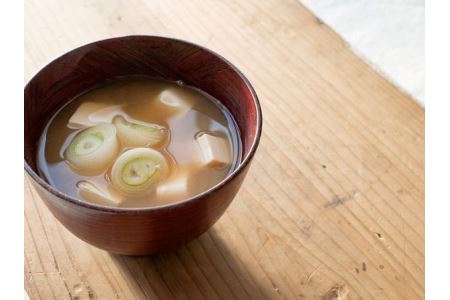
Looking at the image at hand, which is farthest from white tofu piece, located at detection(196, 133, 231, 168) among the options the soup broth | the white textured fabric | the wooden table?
the white textured fabric

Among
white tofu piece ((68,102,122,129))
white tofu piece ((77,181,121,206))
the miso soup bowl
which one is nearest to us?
the miso soup bowl

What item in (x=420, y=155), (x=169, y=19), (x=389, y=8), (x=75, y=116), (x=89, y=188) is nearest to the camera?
(x=89, y=188)

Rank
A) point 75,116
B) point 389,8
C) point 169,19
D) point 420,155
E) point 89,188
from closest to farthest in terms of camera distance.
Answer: point 89,188, point 75,116, point 420,155, point 169,19, point 389,8

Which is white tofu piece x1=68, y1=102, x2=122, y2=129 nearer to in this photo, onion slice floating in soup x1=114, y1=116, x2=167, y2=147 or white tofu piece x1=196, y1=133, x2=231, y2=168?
onion slice floating in soup x1=114, y1=116, x2=167, y2=147

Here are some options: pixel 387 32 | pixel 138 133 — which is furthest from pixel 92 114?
pixel 387 32

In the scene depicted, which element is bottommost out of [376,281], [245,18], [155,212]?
[376,281]

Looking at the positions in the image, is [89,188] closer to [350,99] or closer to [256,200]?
[256,200]

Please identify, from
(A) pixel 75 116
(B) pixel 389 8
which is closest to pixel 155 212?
(A) pixel 75 116
